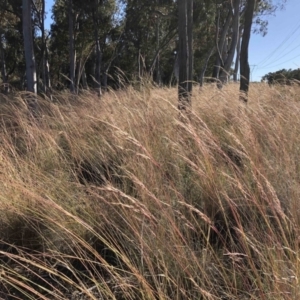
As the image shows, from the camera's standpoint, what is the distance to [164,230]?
1611mm

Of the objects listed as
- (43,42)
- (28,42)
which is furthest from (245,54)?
(43,42)

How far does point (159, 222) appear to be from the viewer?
5.47 feet

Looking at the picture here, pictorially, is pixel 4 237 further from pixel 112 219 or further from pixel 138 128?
pixel 138 128

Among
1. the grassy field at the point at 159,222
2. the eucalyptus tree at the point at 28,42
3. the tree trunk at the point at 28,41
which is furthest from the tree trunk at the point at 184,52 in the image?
the eucalyptus tree at the point at 28,42

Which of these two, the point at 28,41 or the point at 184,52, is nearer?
the point at 184,52

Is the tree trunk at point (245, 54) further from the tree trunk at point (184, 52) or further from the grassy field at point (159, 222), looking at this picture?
the grassy field at point (159, 222)

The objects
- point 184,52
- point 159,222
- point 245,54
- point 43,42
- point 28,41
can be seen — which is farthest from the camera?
point 43,42

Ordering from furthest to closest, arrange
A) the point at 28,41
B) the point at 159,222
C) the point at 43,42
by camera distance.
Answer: the point at 43,42 → the point at 28,41 → the point at 159,222

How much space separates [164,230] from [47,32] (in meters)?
22.4

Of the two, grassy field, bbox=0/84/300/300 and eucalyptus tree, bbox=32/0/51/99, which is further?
eucalyptus tree, bbox=32/0/51/99

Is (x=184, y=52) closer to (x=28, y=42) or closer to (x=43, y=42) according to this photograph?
(x=28, y=42)

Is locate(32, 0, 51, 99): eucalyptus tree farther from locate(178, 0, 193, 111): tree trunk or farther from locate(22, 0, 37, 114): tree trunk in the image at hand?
locate(178, 0, 193, 111): tree trunk

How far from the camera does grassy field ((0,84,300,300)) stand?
140 centimetres

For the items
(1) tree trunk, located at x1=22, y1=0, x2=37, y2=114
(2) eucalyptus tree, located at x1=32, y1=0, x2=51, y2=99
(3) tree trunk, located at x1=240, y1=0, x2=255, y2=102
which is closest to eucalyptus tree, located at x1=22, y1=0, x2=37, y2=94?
(1) tree trunk, located at x1=22, y1=0, x2=37, y2=114
